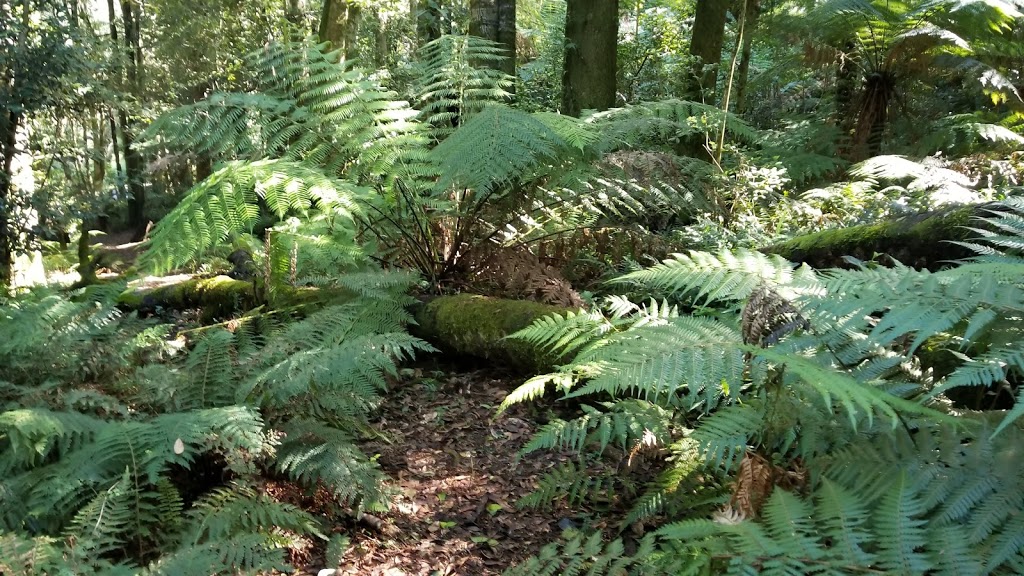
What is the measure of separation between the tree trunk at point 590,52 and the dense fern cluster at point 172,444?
4383mm

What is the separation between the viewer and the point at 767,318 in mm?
1716

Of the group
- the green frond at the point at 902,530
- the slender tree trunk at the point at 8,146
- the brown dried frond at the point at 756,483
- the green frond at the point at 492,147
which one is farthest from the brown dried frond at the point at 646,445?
the slender tree trunk at the point at 8,146

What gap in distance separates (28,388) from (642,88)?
7.86 m

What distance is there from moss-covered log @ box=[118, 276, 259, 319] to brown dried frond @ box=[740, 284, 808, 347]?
3380mm

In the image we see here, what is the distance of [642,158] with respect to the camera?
152 inches

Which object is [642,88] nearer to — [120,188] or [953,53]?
[953,53]

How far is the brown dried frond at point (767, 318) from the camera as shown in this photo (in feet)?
5.54

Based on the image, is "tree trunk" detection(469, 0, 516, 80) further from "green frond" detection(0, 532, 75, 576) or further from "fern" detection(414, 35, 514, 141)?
"green frond" detection(0, 532, 75, 576)

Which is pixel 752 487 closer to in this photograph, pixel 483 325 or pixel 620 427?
pixel 620 427

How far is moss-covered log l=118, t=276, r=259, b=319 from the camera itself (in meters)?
4.43

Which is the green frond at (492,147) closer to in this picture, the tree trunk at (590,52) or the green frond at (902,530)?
the green frond at (902,530)

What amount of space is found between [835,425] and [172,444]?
1.96 metres

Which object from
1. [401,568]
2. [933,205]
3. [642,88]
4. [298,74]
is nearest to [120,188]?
[298,74]

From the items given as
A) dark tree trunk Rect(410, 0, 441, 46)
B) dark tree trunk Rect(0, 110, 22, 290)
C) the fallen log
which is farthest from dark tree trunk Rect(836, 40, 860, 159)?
dark tree trunk Rect(0, 110, 22, 290)
